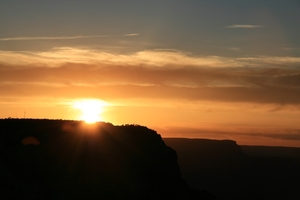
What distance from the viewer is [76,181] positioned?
41.6m

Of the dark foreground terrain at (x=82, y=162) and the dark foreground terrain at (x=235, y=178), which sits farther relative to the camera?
the dark foreground terrain at (x=235, y=178)

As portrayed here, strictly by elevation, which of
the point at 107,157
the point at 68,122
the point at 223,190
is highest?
A: the point at 68,122

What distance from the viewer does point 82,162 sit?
145 ft

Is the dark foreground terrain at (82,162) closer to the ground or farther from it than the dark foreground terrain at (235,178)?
farther from it

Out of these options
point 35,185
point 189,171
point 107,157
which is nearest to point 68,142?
point 107,157

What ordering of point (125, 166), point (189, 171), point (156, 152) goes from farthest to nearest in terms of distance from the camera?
point (189, 171), point (156, 152), point (125, 166)

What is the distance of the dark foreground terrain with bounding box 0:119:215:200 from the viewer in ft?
130

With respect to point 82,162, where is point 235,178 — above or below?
below

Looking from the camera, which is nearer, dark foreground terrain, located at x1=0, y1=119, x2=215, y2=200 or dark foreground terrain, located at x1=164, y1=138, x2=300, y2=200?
dark foreground terrain, located at x1=0, y1=119, x2=215, y2=200

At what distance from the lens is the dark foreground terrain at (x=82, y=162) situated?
39750mm

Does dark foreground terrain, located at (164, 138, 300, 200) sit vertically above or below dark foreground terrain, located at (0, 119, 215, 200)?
below

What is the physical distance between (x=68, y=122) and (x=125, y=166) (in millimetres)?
6485

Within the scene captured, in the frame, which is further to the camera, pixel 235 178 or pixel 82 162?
pixel 235 178

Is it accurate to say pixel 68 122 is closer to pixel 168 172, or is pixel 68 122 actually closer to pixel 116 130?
pixel 116 130
